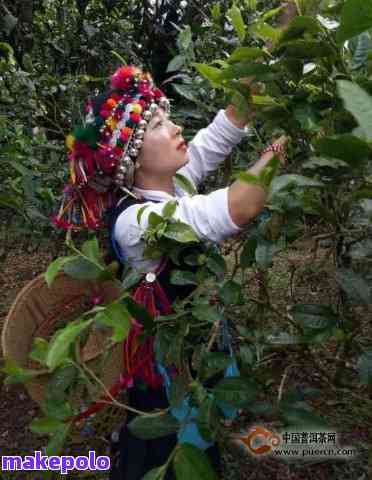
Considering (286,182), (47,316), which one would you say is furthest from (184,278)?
(47,316)

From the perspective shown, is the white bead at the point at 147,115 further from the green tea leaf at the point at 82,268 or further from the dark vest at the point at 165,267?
the green tea leaf at the point at 82,268

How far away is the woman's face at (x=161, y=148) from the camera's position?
1.26 meters

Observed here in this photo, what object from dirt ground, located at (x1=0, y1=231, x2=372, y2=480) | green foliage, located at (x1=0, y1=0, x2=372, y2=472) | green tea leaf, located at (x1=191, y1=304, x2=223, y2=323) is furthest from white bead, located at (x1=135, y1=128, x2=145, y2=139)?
green tea leaf, located at (x1=191, y1=304, x2=223, y2=323)

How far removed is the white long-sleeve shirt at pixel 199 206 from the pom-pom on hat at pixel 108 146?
0.09 metres

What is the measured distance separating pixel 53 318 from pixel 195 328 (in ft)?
1.96

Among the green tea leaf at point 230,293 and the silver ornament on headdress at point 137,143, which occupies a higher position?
the silver ornament on headdress at point 137,143

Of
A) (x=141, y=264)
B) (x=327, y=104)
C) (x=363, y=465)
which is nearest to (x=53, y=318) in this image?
(x=141, y=264)

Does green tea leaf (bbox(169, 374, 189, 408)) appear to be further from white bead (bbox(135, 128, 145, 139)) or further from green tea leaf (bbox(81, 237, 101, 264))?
white bead (bbox(135, 128, 145, 139))

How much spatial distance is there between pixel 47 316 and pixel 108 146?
477 mm

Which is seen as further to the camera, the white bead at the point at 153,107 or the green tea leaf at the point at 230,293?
the white bead at the point at 153,107

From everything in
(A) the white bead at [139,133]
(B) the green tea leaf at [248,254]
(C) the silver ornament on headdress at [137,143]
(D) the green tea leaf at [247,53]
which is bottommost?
(B) the green tea leaf at [248,254]

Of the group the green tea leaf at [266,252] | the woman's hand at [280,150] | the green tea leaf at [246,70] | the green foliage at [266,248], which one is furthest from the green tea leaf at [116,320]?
the woman's hand at [280,150]

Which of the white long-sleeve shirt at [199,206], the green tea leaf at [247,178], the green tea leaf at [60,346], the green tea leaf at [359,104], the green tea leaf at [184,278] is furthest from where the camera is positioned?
the white long-sleeve shirt at [199,206]

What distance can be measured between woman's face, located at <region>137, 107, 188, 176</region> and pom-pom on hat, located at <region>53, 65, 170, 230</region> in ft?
0.06
